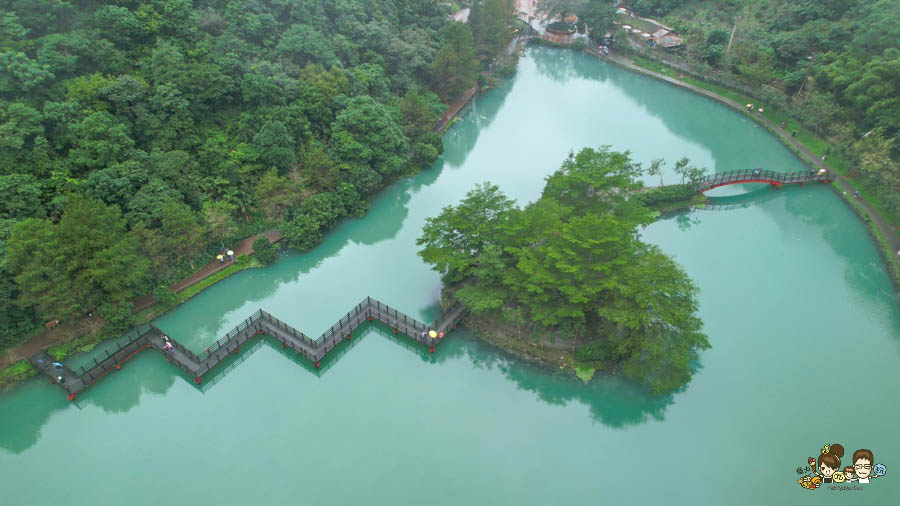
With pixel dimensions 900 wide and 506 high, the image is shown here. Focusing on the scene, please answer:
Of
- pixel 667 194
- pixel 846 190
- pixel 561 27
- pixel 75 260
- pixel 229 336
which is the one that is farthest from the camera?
pixel 561 27

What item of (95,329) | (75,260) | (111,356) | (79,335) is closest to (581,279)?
(111,356)

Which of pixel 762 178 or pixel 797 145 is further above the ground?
pixel 797 145

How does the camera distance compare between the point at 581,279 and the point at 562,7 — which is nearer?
the point at 581,279

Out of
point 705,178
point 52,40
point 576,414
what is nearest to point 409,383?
point 576,414

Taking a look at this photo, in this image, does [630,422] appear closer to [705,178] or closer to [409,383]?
[409,383]

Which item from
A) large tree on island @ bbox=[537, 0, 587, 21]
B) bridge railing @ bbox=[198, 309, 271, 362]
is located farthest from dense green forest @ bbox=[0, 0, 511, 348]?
large tree on island @ bbox=[537, 0, 587, 21]

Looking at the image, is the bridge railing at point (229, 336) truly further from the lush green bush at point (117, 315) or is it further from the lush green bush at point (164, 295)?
the lush green bush at point (117, 315)

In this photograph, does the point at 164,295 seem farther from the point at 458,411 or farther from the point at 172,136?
the point at 458,411

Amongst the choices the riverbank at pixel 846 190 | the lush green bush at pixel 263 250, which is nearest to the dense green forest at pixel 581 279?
the lush green bush at pixel 263 250
